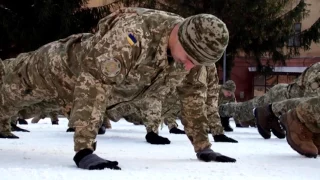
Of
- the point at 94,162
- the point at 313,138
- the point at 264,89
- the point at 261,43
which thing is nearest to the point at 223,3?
the point at 261,43

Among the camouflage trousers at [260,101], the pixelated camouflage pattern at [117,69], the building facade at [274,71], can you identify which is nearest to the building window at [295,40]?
the building facade at [274,71]

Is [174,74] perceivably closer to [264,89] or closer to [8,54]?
[8,54]

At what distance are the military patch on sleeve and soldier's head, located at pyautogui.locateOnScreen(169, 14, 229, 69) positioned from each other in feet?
1.03

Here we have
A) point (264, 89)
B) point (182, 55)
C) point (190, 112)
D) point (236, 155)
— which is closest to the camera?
point (182, 55)

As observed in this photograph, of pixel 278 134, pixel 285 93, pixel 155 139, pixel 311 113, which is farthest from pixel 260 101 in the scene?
pixel 311 113

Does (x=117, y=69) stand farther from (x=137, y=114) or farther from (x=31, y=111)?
(x=137, y=114)

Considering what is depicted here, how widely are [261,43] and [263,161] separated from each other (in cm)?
1530

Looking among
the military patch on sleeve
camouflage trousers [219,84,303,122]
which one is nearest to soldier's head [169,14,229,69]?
the military patch on sleeve

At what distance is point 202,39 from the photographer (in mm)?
2459

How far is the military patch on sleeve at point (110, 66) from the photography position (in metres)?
2.51

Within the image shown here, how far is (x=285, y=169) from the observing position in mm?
2676

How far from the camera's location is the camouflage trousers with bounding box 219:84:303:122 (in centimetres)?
558

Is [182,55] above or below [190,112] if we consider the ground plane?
above

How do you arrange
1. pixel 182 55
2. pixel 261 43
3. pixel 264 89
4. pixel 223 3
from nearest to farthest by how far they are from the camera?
pixel 182 55
pixel 223 3
pixel 261 43
pixel 264 89
